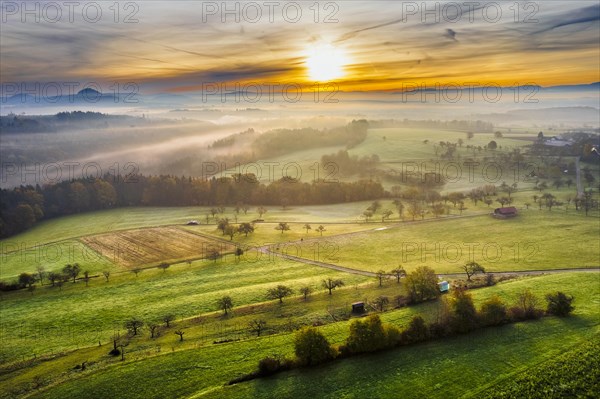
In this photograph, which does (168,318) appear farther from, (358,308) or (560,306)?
(560,306)

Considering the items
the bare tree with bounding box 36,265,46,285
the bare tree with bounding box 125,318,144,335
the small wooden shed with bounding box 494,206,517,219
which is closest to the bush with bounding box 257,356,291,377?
the bare tree with bounding box 125,318,144,335

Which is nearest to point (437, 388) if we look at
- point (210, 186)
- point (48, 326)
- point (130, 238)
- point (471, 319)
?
point (471, 319)

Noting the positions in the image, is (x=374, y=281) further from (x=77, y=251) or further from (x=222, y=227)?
(x=77, y=251)

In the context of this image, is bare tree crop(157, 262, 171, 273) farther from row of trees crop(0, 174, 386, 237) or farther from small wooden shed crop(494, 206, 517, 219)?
small wooden shed crop(494, 206, 517, 219)

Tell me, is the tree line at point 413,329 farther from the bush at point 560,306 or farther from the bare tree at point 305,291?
the bare tree at point 305,291

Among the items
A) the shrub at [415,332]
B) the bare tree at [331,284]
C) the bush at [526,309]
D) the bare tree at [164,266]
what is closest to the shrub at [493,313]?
the bush at [526,309]

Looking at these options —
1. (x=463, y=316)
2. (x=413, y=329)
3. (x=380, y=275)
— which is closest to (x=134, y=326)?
(x=413, y=329)

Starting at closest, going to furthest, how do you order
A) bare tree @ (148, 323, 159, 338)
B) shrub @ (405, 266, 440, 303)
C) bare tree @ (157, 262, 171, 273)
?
1. bare tree @ (148, 323, 159, 338)
2. shrub @ (405, 266, 440, 303)
3. bare tree @ (157, 262, 171, 273)
